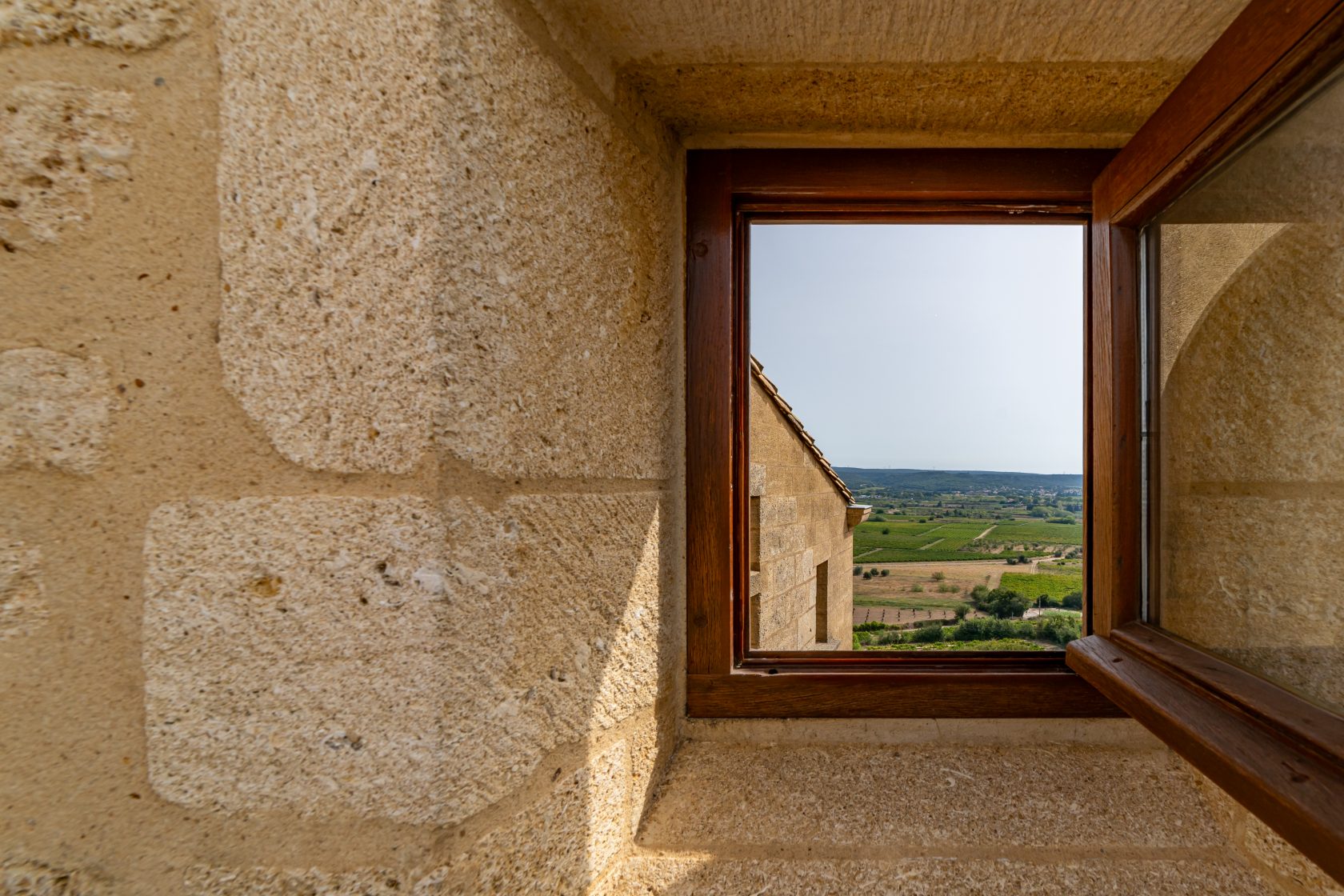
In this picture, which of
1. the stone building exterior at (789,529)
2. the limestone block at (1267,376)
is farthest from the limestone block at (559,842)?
the stone building exterior at (789,529)

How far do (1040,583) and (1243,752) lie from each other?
177cm

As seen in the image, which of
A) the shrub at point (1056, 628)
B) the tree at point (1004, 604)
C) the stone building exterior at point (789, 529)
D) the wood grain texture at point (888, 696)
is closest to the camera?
the wood grain texture at point (888, 696)

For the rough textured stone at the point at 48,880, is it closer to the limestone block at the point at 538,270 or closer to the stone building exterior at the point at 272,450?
the stone building exterior at the point at 272,450

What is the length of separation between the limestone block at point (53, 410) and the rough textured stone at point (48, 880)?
34 cm

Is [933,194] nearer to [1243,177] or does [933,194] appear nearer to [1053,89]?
[1053,89]

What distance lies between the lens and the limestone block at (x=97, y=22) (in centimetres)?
48

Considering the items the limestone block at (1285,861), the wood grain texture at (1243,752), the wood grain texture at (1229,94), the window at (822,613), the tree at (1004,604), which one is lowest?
the window at (822,613)

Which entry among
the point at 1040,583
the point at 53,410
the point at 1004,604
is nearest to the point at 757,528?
the point at 1004,604

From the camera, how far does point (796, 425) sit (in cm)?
A: 302

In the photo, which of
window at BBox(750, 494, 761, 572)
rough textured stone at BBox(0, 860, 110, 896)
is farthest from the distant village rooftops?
rough textured stone at BBox(0, 860, 110, 896)

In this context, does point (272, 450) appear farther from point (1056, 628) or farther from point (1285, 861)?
point (1056, 628)

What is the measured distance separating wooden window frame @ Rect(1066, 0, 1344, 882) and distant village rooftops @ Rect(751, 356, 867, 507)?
76 centimetres

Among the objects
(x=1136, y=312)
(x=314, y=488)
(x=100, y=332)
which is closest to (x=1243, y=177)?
(x=1136, y=312)

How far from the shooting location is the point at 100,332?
0.47 meters
